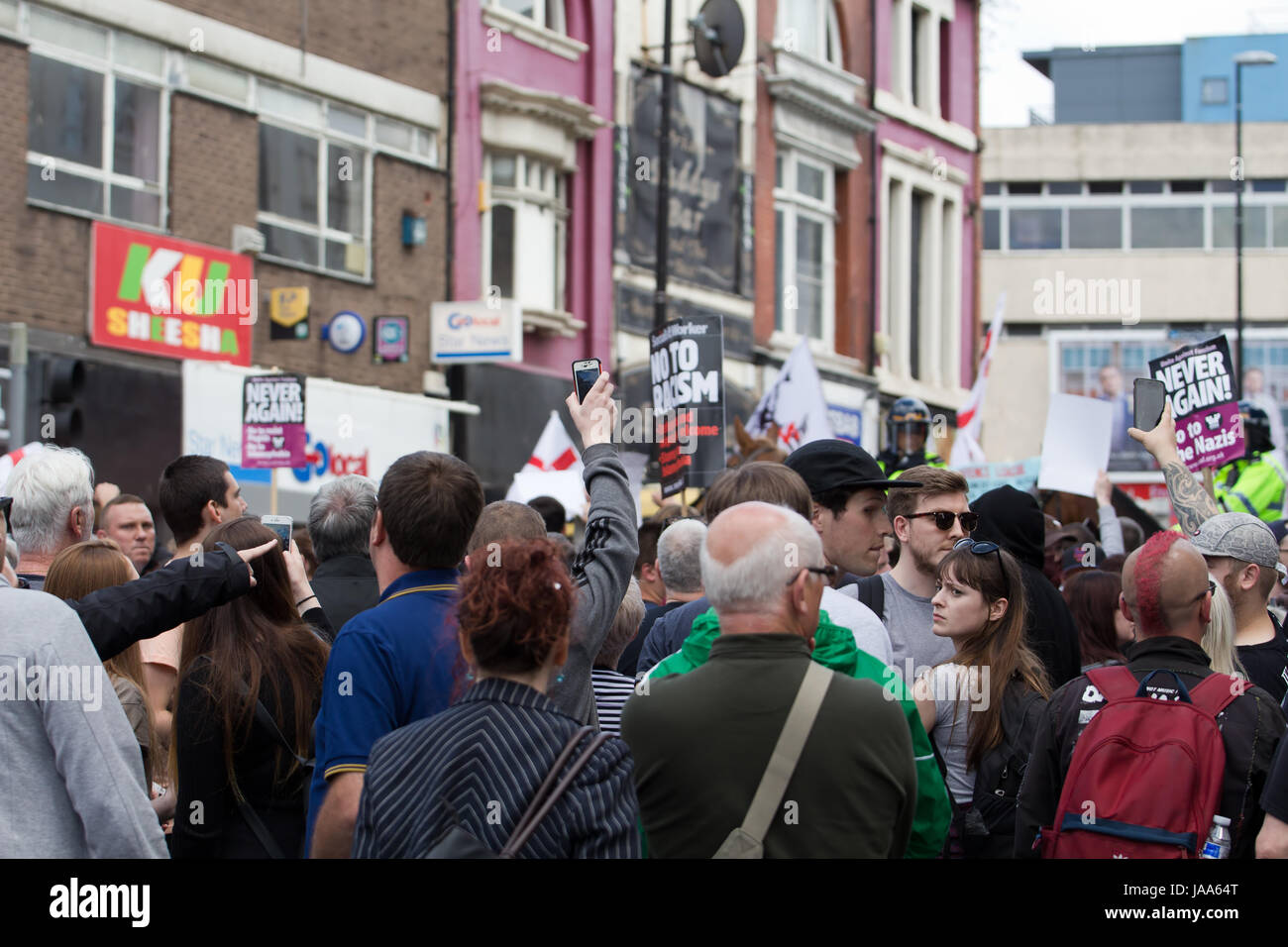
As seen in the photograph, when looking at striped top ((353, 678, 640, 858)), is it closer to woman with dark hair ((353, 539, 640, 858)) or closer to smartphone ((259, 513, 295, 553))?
woman with dark hair ((353, 539, 640, 858))

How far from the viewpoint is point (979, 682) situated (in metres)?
5.66

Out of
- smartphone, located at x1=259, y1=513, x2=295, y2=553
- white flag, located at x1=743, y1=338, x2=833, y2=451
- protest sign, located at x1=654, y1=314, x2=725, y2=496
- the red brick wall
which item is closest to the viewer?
smartphone, located at x1=259, y1=513, x2=295, y2=553

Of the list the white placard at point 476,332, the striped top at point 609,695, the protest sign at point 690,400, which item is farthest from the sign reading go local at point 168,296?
the striped top at point 609,695

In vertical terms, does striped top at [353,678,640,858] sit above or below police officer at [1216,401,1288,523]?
below

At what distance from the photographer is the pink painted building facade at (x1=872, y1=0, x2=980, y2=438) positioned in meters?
31.5

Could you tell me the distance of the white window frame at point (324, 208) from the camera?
1936 cm

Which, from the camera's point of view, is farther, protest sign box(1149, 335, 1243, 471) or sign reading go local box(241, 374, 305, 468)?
sign reading go local box(241, 374, 305, 468)

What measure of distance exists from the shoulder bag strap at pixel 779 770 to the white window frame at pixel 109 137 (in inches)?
552

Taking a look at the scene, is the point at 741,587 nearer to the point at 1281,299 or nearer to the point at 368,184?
the point at 368,184

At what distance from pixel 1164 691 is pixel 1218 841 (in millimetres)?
429

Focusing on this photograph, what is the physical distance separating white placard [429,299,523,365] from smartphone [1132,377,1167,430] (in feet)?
45.3

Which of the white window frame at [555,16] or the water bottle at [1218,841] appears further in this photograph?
the white window frame at [555,16]

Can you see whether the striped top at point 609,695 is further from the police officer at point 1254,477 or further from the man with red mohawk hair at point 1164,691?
the police officer at point 1254,477

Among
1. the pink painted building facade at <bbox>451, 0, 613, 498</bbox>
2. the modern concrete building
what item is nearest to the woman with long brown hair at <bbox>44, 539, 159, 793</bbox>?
the pink painted building facade at <bbox>451, 0, 613, 498</bbox>
